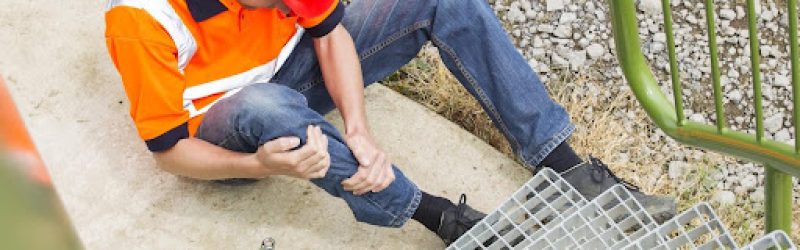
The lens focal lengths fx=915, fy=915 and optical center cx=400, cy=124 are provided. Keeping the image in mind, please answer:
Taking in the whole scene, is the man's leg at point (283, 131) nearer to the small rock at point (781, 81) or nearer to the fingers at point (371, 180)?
the fingers at point (371, 180)

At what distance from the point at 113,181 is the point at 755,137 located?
1388 mm

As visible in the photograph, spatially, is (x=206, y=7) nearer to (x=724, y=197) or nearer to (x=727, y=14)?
(x=724, y=197)

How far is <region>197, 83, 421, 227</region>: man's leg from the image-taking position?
173 centimetres

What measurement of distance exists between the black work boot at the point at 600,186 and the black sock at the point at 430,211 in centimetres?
30

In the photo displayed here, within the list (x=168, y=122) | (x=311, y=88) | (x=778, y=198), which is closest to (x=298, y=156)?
(x=168, y=122)

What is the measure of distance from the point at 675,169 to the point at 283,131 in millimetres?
1314

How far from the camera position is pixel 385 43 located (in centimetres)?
208

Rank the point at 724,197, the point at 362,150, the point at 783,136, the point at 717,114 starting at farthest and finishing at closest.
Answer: the point at 783,136 < the point at 724,197 < the point at 362,150 < the point at 717,114

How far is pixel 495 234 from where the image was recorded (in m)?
1.84

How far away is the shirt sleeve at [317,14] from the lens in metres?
1.89

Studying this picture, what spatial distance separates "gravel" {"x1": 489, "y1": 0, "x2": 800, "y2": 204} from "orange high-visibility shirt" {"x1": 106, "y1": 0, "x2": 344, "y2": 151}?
3.39 ft

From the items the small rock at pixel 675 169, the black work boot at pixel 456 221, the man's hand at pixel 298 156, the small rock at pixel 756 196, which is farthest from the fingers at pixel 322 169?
the small rock at pixel 756 196

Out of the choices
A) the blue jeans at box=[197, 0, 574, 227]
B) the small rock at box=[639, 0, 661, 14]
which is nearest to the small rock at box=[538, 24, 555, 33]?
the small rock at box=[639, 0, 661, 14]

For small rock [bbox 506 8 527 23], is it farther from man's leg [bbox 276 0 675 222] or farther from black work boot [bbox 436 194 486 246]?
black work boot [bbox 436 194 486 246]
